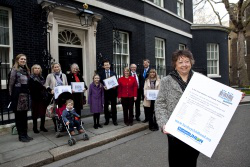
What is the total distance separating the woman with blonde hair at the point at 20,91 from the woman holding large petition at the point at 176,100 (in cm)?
356

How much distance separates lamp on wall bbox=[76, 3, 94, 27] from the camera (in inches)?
288

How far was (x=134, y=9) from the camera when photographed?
10688 mm

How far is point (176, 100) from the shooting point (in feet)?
7.13

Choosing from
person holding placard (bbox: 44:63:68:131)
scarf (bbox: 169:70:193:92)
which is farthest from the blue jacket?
scarf (bbox: 169:70:193:92)

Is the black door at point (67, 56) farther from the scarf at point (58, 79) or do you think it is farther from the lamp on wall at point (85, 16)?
the scarf at point (58, 79)

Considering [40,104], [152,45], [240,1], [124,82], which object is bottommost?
[40,104]

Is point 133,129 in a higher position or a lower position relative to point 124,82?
lower

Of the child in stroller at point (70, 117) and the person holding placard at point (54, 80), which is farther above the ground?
the person holding placard at point (54, 80)

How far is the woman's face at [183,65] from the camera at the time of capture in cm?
223

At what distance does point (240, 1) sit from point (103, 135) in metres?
18.1

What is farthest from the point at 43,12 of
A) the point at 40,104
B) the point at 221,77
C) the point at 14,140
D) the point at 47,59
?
the point at 221,77

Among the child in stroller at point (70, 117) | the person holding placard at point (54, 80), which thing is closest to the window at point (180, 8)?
the person holding placard at point (54, 80)

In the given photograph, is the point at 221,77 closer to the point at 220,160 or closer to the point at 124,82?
the point at 124,82

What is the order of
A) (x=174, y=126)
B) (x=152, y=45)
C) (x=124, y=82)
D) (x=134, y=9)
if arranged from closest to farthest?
(x=174, y=126)
(x=124, y=82)
(x=134, y=9)
(x=152, y=45)
